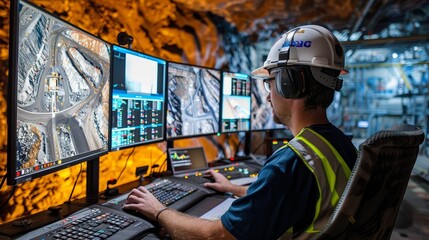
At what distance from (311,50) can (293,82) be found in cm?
11

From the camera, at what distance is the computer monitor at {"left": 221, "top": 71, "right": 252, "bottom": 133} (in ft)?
7.72

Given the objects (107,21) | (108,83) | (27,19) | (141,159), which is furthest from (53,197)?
(107,21)

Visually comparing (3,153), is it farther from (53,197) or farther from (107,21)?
(107,21)

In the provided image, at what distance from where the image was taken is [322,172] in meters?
0.77

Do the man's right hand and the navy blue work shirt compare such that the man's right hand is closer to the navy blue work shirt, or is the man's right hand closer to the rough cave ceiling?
the navy blue work shirt

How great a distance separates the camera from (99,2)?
5.42 feet

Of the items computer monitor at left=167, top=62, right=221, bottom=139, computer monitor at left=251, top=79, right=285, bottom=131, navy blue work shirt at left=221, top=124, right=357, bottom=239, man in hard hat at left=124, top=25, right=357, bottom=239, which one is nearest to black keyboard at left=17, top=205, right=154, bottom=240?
man in hard hat at left=124, top=25, right=357, bottom=239

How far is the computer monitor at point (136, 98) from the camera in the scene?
1.40 meters

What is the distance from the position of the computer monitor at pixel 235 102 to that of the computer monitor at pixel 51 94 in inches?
45.7

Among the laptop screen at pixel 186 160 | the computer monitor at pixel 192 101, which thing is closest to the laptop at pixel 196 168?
the laptop screen at pixel 186 160

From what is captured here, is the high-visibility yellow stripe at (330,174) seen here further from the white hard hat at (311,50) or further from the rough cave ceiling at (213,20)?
the rough cave ceiling at (213,20)

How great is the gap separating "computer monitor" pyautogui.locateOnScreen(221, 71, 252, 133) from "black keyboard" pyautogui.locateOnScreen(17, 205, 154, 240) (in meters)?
1.37

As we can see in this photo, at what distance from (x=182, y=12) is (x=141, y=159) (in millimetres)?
1262

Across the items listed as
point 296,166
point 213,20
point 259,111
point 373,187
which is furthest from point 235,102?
point 373,187
